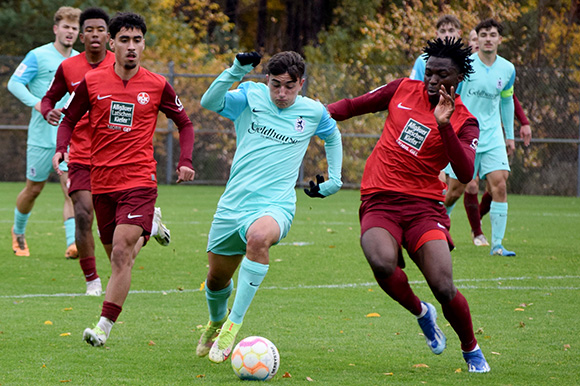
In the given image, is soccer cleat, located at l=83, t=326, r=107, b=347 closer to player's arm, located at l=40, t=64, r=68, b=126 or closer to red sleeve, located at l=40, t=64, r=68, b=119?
player's arm, located at l=40, t=64, r=68, b=126

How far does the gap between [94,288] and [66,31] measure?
3133mm

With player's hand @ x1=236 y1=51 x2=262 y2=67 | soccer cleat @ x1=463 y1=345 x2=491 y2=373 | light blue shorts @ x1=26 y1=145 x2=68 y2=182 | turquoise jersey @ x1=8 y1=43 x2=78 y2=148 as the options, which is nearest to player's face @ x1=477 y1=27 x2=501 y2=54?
turquoise jersey @ x1=8 y1=43 x2=78 y2=148

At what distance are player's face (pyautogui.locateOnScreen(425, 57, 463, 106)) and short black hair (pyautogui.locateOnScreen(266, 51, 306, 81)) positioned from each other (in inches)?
31.1

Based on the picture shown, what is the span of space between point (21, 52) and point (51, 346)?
20945 millimetres

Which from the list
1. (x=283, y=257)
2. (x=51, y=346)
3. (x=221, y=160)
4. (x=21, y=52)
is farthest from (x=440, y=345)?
(x=21, y=52)

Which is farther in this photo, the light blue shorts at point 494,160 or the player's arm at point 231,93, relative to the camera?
the light blue shorts at point 494,160

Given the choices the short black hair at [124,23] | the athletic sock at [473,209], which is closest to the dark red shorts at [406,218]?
the short black hair at [124,23]

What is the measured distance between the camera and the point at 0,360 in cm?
543

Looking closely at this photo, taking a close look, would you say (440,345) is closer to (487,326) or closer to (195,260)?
(487,326)

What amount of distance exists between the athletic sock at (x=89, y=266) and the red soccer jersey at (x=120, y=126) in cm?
139

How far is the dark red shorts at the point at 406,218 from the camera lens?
552 centimetres

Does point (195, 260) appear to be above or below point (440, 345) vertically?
below

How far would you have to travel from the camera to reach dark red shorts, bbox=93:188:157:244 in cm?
630

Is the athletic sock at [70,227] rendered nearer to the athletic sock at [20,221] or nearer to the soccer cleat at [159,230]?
the athletic sock at [20,221]
